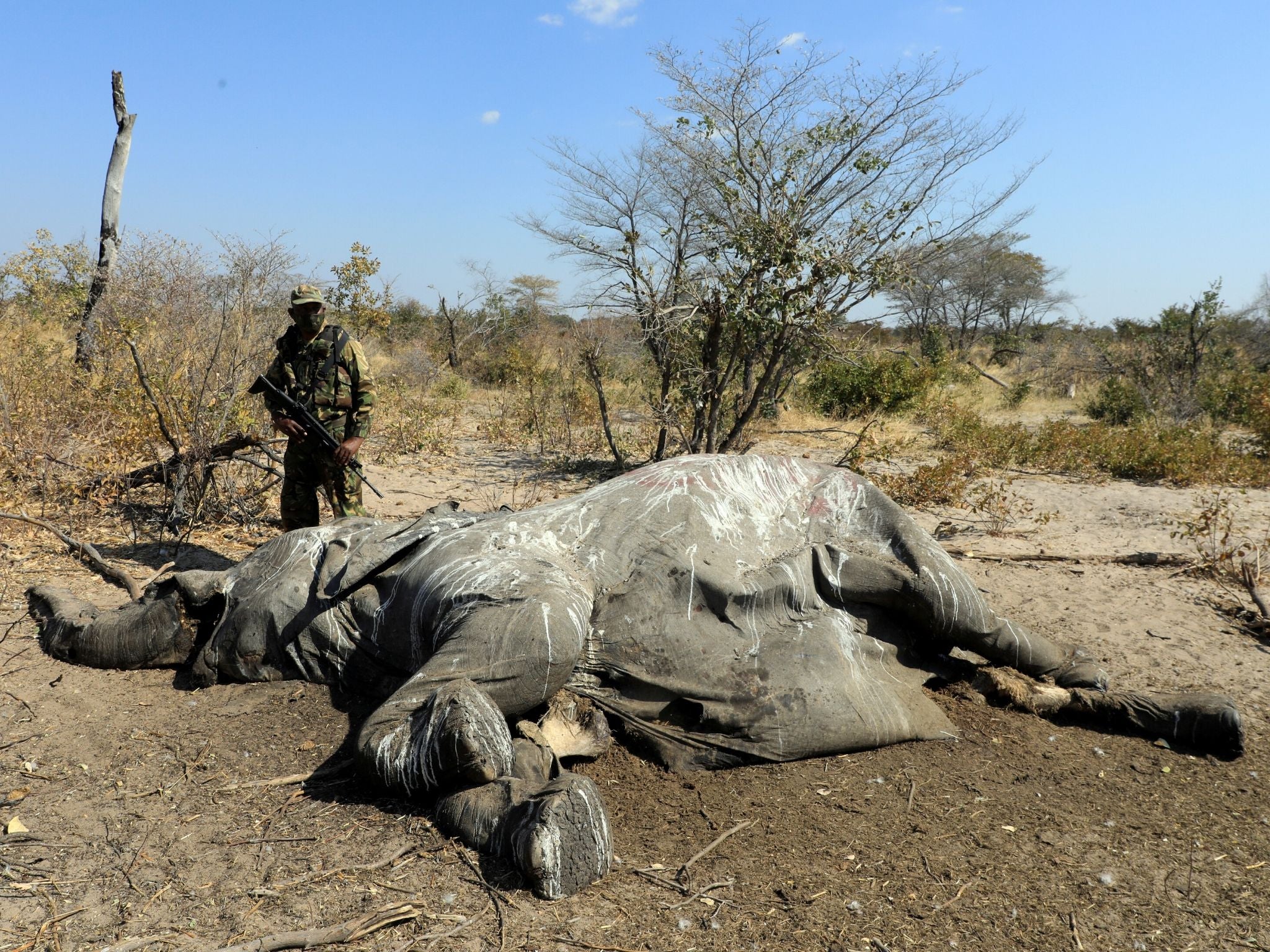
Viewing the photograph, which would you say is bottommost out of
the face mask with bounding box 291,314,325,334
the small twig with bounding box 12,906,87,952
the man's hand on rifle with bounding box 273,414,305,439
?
the small twig with bounding box 12,906,87,952

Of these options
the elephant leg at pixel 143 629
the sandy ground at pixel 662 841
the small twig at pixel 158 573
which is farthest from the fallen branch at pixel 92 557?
the sandy ground at pixel 662 841

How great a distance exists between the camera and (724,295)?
737 centimetres

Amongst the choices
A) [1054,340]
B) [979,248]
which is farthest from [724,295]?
[1054,340]

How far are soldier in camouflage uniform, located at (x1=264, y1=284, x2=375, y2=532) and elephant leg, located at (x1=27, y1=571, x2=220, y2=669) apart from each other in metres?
1.33

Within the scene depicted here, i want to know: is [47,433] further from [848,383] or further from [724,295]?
[848,383]

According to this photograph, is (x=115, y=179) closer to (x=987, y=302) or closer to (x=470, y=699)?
(x=470, y=699)

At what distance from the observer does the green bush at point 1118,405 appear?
42.2 ft

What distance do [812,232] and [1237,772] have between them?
586 cm

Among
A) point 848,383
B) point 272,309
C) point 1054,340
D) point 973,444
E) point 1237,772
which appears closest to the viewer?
point 1237,772

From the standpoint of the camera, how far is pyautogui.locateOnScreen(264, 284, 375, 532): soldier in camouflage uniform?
16.7 feet

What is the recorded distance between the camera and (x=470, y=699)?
2.67 metres

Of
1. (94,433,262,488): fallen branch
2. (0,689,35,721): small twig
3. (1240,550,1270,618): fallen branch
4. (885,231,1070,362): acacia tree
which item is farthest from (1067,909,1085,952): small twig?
(885,231,1070,362): acacia tree

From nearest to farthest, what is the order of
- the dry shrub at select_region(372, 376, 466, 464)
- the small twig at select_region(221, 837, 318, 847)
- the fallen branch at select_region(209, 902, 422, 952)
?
the fallen branch at select_region(209, 902, 422, 952)
the small twig at select_region(221, 837, 318, 847)
the dry shrub at select_region(372, 376, 466, 464)

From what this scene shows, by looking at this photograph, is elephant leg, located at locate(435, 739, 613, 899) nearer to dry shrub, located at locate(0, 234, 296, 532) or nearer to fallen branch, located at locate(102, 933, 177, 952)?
fallen branch, located at locate(102, 933, 177, 952)
